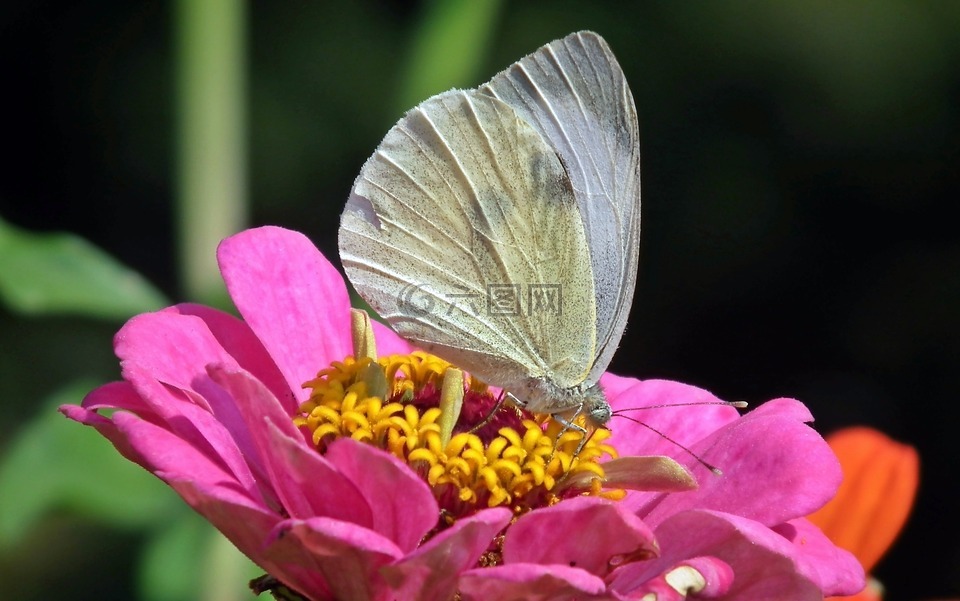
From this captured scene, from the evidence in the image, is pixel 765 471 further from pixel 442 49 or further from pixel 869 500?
pixel 442 49

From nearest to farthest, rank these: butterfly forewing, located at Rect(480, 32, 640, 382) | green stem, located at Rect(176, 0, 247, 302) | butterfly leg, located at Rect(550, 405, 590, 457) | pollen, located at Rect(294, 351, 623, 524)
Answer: pollen, located at Rect(294, 351, 623, 524), butterfly leg, located at Rect(550, 405, 590, 457), butterfly forewing, located at Rect(480, 32, 640, 382), green stem, located at Rect(176, 0, 247, 302)

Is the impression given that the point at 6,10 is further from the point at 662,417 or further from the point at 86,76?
the point at 662,417

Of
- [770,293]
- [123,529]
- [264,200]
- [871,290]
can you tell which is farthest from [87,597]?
[871,290]

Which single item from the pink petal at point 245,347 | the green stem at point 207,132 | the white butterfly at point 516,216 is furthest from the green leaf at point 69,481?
the white butterfly at point 516,216

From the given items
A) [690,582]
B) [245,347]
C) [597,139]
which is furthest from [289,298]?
[690,582]

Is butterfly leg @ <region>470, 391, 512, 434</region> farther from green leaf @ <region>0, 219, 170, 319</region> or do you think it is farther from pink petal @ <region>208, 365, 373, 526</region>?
green leaf @ <region>0, 219, 170, 319</region>

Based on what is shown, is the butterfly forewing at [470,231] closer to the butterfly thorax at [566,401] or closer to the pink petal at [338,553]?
the butterfly thorax at [566,401]

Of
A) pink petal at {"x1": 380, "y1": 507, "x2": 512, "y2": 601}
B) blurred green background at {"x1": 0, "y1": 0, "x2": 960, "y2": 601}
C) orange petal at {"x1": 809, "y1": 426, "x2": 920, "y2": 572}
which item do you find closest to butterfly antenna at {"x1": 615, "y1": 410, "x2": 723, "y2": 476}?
orange petal at {"x1": 809, "y1": 426, "x2": 920, "y2": 572}
